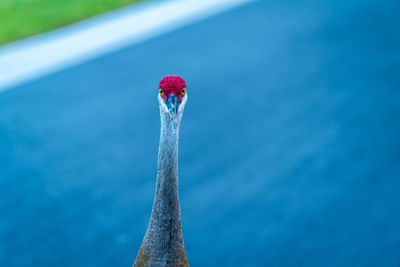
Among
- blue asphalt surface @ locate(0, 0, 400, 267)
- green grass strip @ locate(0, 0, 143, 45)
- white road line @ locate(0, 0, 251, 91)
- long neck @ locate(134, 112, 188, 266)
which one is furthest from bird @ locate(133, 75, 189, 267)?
green grass strip @ locate(0, 0, 143, 45)

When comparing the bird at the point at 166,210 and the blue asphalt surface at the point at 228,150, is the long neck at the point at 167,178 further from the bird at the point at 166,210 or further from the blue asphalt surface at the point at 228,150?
the blue asphalt surface at the point at 228,150

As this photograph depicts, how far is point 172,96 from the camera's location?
2.97m

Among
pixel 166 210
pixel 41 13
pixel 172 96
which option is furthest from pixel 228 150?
pixel 41 13

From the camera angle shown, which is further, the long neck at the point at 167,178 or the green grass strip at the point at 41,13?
the green grass strip at the point at 41,13

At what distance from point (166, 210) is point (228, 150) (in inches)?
128

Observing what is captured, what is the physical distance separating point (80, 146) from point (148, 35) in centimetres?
344

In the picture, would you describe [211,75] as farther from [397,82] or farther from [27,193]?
[27,193]

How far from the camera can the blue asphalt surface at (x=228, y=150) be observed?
16.4ft

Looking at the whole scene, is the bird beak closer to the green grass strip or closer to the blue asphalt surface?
the blue asphalt surface

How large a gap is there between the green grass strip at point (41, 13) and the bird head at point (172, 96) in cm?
678

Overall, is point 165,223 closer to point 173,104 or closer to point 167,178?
point 167,178

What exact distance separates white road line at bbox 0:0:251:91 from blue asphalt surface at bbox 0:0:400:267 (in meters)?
0.26

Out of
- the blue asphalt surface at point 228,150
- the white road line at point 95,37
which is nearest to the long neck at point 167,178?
the blue asphalt surface at point 228,150

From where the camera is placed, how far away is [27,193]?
5645 mm
